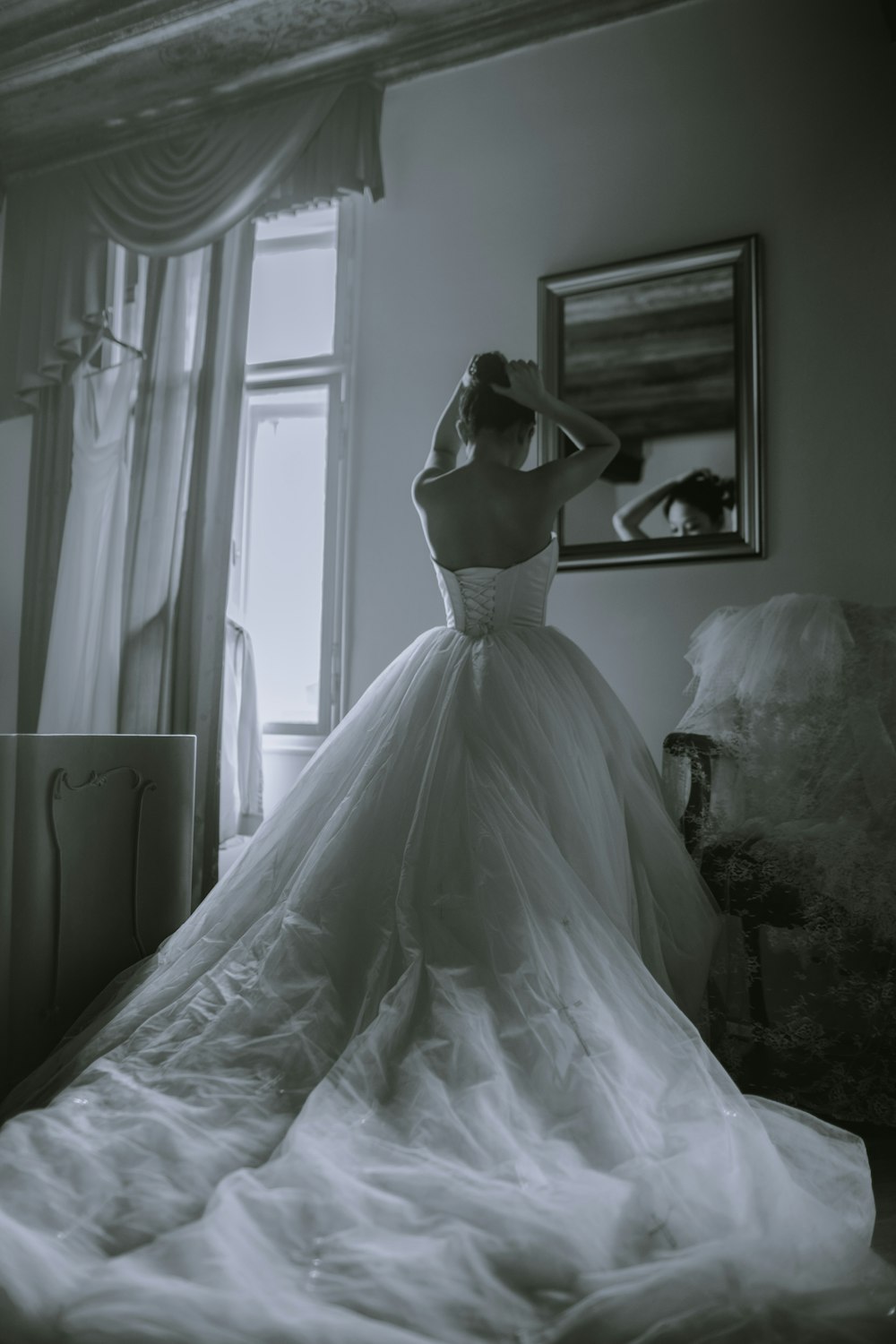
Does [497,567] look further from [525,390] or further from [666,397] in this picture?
[666,397]

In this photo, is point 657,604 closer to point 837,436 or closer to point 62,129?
point 837,436

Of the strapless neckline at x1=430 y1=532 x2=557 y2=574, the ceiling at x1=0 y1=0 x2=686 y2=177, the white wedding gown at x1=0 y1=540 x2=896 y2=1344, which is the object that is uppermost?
the ceiling at x1=0 y1=0 x2=686 y2=177

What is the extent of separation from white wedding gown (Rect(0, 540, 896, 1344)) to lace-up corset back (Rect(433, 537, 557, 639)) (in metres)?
0.06

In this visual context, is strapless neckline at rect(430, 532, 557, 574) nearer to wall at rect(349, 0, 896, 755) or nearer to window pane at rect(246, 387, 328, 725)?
wall at rect(349, 0, 896, 755)

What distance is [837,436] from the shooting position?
303cm

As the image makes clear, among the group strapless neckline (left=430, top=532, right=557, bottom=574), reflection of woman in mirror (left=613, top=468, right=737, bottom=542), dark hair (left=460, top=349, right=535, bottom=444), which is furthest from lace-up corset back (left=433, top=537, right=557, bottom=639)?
reflection of woman in mirror (left=613, top=468, right=737, bottom=542)

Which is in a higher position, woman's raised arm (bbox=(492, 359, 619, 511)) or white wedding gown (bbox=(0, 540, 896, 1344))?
woman's raised arm (bbox=(492, 359, 619, 511))

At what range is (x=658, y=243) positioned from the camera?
333 centimetres

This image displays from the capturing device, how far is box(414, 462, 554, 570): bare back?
8.27ft

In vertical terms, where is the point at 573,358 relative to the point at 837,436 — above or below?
above

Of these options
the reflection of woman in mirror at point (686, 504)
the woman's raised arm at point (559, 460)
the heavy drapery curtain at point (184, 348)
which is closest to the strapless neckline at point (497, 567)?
the woman's raised arm at point (559, 460)

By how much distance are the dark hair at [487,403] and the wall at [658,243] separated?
2.77 ft

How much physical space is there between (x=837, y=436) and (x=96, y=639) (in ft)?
8.83

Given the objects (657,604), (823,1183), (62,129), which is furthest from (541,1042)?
(62,129)
